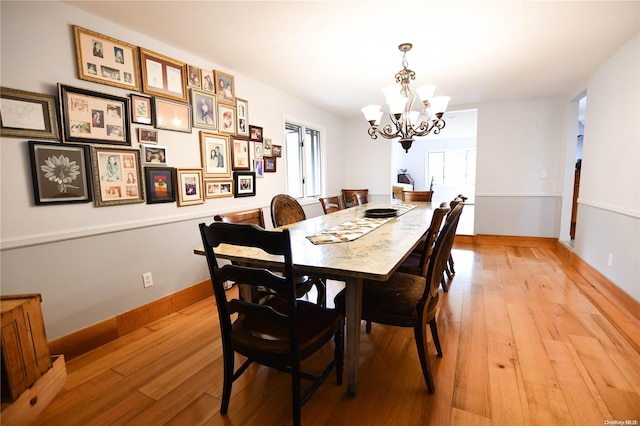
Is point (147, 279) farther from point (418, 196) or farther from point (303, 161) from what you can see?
point (418, 196)

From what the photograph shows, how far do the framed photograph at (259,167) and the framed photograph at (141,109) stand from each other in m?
1.25

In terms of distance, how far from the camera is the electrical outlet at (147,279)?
2.29m

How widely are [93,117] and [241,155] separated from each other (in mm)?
1387

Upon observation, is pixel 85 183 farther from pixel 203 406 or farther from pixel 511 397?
Result: pixel 511 397

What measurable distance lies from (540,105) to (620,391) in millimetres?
4134

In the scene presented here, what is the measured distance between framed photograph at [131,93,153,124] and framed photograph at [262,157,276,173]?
141 centimetres

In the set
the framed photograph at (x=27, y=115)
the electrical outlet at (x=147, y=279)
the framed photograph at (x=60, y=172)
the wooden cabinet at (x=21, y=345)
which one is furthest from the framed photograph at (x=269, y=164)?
the wooden cabinet at (x=21, y=345)

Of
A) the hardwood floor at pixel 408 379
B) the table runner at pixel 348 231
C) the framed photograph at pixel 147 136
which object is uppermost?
the framed photograph at pixel 147 136

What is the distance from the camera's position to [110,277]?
6.81ft

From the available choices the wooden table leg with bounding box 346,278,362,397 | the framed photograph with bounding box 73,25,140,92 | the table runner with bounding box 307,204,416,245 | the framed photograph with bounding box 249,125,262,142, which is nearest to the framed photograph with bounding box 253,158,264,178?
the framed photograph with bounding box 249,125,262,142

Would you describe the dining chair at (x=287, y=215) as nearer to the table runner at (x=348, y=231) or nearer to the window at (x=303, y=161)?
the table runner at (x=348, y=231)

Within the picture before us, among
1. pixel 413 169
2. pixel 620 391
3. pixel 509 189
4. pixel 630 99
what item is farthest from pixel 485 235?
pixel 413 169

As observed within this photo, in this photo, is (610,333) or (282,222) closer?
(610,333)

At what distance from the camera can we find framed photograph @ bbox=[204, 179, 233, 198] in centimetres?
280
